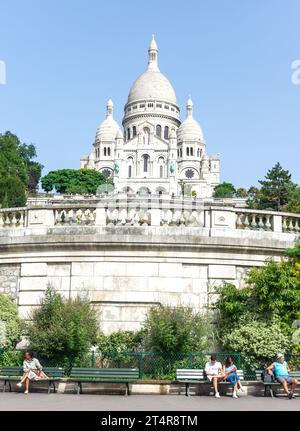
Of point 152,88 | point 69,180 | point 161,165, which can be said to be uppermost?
point 152,88

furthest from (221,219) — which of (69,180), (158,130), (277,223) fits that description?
(158,130)

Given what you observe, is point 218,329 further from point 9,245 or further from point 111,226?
point 9,245

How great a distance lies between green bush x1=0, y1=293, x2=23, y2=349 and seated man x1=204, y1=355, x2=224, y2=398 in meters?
5.28

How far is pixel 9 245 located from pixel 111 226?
115 inches

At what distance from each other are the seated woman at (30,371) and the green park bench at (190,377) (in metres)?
3.04

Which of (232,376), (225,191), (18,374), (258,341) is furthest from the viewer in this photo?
(225,191)

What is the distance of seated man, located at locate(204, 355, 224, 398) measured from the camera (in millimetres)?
14094

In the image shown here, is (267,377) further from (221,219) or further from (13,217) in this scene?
(13,217)

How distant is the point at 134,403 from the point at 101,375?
80.5 inches

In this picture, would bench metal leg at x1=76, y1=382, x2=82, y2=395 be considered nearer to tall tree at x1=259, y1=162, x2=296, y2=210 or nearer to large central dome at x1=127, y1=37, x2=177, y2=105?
tall tree at x1=259, y1=162, x2=296, y2=210

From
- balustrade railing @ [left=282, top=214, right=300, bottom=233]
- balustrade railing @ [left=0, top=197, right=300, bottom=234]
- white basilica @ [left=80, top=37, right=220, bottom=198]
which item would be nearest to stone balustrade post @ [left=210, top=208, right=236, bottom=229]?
balustrade railing @ [left=0, top=197, right=300, bottom=234]

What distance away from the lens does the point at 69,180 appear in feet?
411

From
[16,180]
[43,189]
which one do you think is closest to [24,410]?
[16,180]

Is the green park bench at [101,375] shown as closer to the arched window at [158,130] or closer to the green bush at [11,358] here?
the green bush at [11,358]
